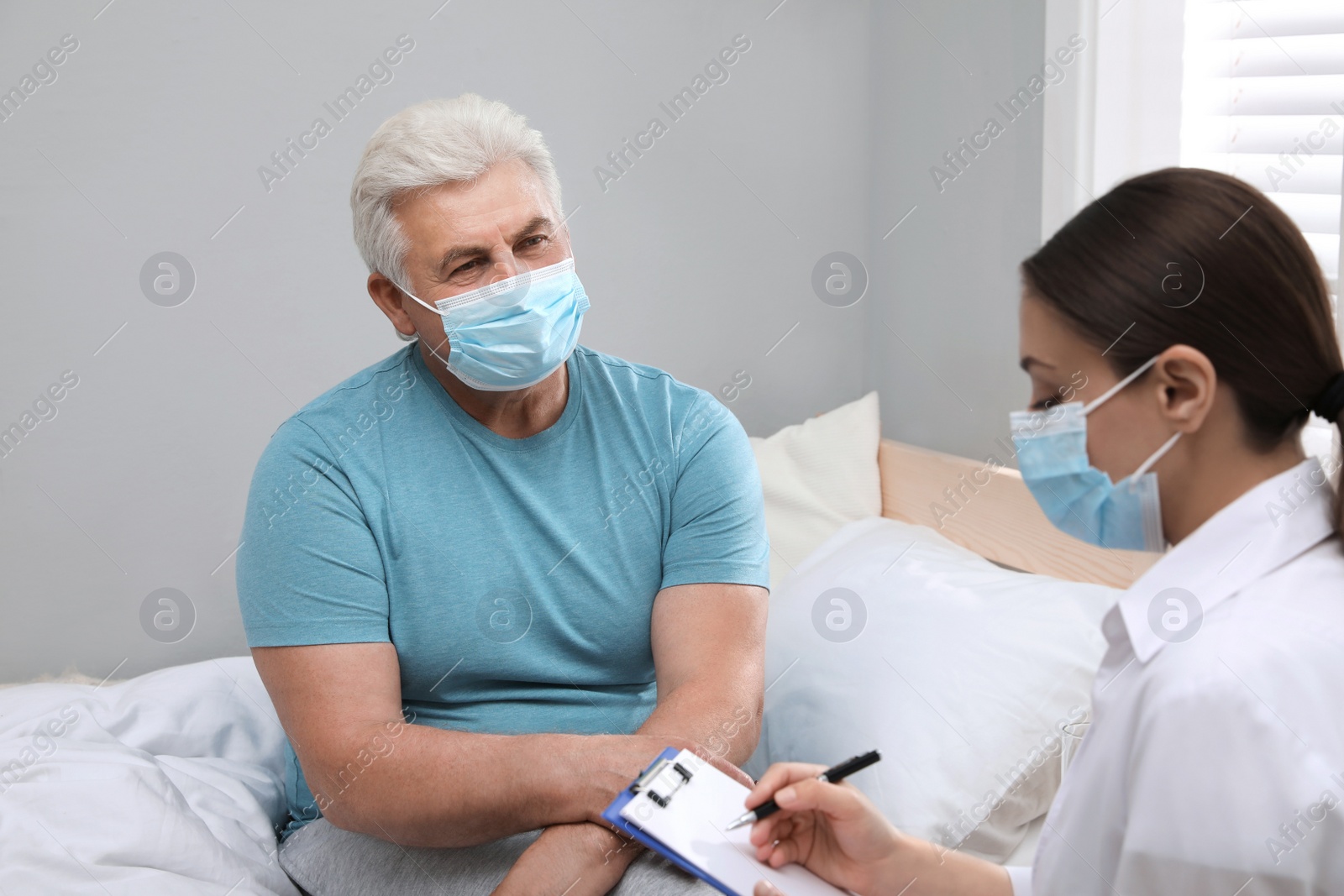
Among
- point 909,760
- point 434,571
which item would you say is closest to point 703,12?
point 434,571

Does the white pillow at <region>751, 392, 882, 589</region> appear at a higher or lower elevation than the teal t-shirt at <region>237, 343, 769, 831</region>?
lower

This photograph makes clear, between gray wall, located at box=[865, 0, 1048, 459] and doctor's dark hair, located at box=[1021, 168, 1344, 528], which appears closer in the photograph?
doctor's dark hair, located at box=[1021, 168, 1344, 528]

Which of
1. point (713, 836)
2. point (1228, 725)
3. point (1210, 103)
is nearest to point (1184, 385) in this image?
point (1228, 725)

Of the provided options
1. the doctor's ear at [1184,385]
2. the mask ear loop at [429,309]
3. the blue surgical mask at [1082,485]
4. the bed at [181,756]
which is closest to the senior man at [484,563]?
the mask ear loop at [429,309]

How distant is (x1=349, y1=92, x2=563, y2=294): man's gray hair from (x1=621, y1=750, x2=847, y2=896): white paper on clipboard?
770 millimetres

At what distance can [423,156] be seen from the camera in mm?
1263

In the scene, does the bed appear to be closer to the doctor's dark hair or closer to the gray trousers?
the gray trousers

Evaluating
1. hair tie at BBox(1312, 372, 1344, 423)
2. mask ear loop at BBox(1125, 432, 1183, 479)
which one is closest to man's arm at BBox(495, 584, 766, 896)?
mask ear loop at BBox(1125, 432, 1183, 479)

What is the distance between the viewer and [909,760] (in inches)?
50.5

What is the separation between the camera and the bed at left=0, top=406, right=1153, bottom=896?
1.10 metres

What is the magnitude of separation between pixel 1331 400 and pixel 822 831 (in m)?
0.58

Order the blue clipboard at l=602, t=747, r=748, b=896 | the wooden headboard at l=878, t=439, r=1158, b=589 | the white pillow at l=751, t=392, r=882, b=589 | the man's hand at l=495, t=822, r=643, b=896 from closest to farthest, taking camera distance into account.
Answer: the blue clipboard at l=602, t=747, r=748, b=896
the man's hand at l=495, t=822, r=643, b=896
the wooden headboard at l=878, t=439, r=1158, b=589
the white pillow at l=751, t=392, r=882, b=589

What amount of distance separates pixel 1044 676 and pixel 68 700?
4.60 feet

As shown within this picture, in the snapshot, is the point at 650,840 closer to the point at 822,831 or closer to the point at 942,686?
the point at 822,831
